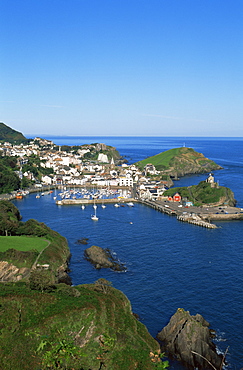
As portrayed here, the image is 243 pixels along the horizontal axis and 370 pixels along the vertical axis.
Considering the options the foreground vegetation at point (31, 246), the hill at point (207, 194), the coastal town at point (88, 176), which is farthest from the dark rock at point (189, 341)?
the coastal town at point (88, 176)

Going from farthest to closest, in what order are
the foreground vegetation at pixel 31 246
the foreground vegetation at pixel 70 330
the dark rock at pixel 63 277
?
the foreground vegetation at pixel 31 246 → the dark rock at pixel 63 277 → the foreground vegetation at pixel 70 330

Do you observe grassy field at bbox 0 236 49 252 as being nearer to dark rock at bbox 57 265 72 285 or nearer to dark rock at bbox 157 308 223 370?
dark rock at bbox 57 265 72 285

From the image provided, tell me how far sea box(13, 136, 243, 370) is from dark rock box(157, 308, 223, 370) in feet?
2.10

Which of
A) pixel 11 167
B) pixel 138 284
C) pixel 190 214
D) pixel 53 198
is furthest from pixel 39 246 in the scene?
pixel 11 167

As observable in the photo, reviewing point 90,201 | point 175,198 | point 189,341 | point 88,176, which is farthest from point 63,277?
point 88,176

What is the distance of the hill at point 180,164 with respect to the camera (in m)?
111

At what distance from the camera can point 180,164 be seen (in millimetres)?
117062

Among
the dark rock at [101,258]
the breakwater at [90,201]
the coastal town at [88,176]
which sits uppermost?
the coastal town at [88,176]

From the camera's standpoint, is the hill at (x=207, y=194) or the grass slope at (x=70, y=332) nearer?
the grass slope at (x=70, y=332)

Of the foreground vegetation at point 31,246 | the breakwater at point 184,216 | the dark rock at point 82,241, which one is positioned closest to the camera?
the foreground vegetation at point 31,246

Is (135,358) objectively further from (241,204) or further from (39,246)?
(241,204)

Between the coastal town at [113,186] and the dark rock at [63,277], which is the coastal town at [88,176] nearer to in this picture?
the coastal town at [113,186]

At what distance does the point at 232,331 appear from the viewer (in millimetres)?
22875

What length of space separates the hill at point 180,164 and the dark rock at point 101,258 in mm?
71162
